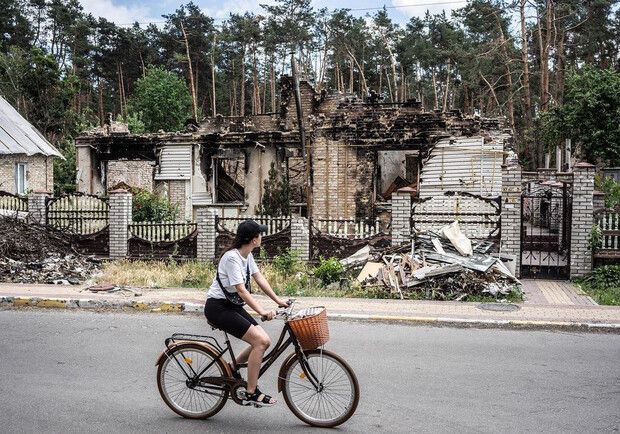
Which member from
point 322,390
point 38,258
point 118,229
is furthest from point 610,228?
point 38,258

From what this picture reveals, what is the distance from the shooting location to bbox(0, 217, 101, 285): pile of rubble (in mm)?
14367

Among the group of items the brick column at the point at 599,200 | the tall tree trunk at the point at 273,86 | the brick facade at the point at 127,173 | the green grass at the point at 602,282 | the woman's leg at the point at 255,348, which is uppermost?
the tall tree trunk at the point at 273,86

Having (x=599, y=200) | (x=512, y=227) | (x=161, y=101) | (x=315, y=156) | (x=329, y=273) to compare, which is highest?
(x=161, y=101)

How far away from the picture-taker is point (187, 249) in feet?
53.5

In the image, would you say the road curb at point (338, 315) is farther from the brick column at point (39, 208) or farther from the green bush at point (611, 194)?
the brick column at point (39, 208)

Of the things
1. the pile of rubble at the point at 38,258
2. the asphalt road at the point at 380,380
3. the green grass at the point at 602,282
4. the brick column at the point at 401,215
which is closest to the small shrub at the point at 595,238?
the green grass at the point at 602,282

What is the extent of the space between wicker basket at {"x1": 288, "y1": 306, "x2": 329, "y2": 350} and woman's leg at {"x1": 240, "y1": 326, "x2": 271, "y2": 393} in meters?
0.28

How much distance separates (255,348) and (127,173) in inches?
Answer: 873

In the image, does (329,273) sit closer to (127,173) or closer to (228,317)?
(228,317)

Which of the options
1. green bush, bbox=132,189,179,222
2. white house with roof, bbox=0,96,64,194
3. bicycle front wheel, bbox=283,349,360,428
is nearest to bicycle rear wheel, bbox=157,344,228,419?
bicycle front wheel, bbox=283,349,360,428

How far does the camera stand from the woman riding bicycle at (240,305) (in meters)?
5.26

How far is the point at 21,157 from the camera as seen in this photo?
31.8m

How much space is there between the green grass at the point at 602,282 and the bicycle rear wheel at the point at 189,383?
30.6ft

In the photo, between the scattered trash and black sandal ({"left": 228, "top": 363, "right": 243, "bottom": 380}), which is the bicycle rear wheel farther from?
the scattered trash
